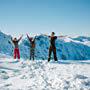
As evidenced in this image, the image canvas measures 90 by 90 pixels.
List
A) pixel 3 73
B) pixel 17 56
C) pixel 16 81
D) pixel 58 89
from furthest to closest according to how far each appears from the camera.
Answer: pixel 17 56
pixel 3 73
pixel 16 81
pixel 58 89

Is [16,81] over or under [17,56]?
under

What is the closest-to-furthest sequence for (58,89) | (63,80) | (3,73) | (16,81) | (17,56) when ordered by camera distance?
(58,89)
(63,80)
(16,81)
(3,73)
(17,56)

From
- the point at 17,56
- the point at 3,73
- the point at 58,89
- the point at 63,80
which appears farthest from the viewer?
the point at 17,56

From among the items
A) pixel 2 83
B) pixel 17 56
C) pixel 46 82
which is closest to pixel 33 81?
pixel 46 82

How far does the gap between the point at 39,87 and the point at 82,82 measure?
221cm

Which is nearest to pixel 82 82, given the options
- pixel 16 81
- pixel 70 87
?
pixel 70 87

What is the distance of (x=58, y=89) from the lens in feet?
38.4

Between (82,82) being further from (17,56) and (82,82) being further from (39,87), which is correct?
(17,56)

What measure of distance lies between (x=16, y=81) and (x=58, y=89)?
3.09 m

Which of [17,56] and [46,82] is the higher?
[17,56]

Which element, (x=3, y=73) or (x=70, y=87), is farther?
(x=3, y=73)

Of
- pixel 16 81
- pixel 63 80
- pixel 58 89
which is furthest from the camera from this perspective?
pixel 16 81

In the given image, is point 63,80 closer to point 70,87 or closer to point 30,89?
point 70,87

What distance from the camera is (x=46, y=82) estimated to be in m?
13.1
